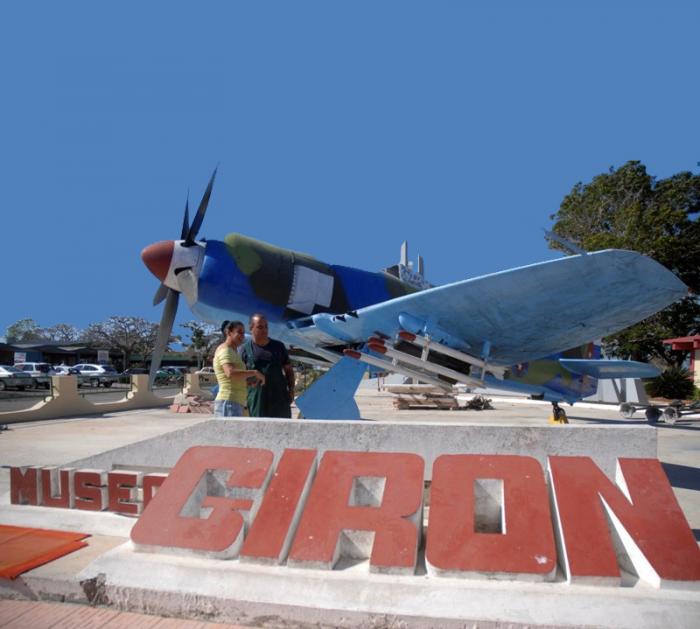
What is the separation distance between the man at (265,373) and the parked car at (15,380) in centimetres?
2729

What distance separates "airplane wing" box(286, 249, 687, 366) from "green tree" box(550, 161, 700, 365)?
20792 millimetres

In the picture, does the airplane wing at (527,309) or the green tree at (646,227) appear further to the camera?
the green tree at (646,227)

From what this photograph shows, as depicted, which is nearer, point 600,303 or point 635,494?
point 635,494

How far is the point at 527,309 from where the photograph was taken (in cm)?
627

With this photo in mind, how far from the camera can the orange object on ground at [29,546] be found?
2.88m

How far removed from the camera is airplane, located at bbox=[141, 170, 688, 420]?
580cm

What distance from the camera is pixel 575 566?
2.49 meters

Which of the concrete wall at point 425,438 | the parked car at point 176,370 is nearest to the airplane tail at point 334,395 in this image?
the concrete wall at point 425,438

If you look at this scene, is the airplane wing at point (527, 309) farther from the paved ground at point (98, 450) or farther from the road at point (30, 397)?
the road at point (30, 397)

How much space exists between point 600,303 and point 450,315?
1.80m

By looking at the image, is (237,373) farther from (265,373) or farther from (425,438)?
(425,438)

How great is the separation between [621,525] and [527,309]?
384 centimetres

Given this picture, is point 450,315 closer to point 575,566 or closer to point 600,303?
point 600,303

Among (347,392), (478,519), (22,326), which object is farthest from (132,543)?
(22,326)
